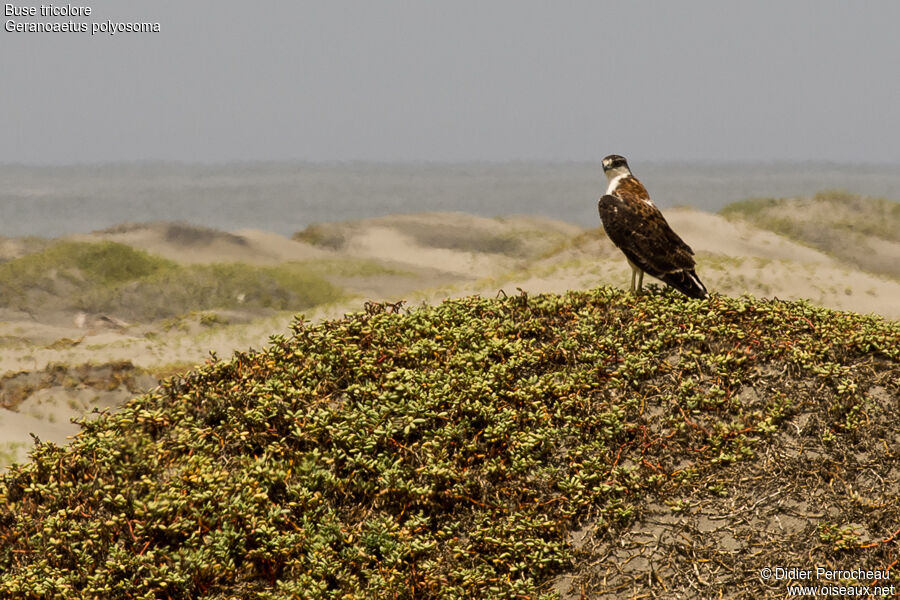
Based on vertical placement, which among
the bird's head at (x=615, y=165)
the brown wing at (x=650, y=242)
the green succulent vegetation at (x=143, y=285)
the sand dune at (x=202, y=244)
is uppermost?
the bird's head at (x=615, y=165)

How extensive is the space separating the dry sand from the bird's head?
3.67 metres

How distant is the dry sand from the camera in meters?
15.8

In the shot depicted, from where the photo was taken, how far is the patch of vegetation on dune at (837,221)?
101ft

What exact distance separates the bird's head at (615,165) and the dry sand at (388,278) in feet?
12.1

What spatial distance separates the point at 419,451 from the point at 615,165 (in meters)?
5.15

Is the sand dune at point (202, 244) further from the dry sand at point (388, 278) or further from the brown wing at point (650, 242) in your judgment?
the brown wing at point (650, 242)

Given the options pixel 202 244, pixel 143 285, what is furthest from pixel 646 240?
pixel 202 244

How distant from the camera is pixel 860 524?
20.2 feet

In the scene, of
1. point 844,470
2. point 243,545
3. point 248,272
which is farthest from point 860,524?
point 248,272

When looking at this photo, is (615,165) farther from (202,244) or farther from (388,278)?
(202,244)

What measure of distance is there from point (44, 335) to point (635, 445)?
1823cm

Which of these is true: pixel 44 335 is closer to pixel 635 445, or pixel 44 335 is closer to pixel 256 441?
pixel 256 441

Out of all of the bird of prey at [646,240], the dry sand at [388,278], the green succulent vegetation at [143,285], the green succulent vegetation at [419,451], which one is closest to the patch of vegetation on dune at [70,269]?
the green succulent vegetation at [143,285]

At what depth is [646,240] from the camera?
30.5 feet
